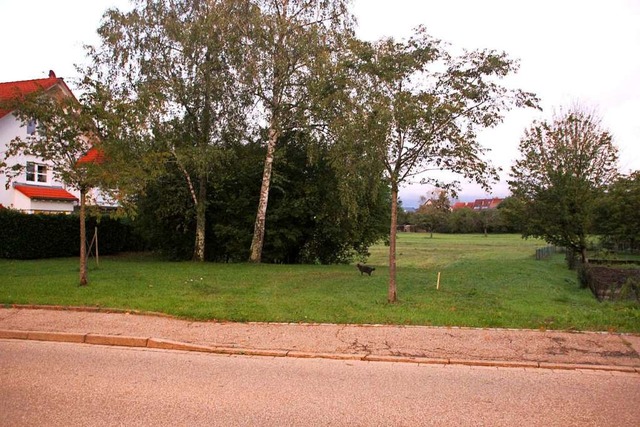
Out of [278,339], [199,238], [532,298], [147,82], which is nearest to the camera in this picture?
[278,339]

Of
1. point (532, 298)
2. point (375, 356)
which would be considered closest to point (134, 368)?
point (375, 356)

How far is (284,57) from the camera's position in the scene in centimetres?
1989

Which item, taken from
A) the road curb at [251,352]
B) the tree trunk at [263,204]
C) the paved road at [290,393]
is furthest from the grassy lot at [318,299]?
the tree trunk at [263,204]

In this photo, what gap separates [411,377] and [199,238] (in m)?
18.7

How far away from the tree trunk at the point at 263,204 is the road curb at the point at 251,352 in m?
14.1

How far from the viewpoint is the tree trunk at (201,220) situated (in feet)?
75.7

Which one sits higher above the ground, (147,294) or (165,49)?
→ (165,49)

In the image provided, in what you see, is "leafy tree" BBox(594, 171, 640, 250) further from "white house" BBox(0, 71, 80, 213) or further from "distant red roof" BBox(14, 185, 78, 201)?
"distant red roof" BBox(14, 185, 78, 201)

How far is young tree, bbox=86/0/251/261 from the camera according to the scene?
66.5 feet

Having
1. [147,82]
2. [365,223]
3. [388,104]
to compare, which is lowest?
[365,223]

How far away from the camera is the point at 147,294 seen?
11.5 metres

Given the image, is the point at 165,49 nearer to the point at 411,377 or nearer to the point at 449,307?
the point at 449,307

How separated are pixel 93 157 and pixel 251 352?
852cm

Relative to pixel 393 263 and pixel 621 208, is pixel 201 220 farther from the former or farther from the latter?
pixel 621 208
